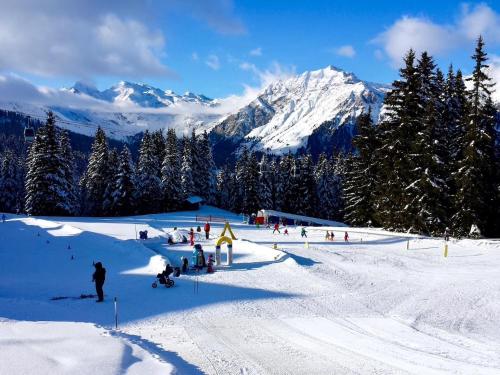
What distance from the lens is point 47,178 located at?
182 feet

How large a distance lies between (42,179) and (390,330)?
50.6 meters

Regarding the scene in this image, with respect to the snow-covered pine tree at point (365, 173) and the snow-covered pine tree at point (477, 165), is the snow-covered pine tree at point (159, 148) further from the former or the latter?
the snow-covered pine tree at point (477, 165)

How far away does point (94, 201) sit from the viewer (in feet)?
227

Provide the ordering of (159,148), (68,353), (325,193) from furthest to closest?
(325,193) → (159,148) → (68,353)

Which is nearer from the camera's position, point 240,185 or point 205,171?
point 205,171

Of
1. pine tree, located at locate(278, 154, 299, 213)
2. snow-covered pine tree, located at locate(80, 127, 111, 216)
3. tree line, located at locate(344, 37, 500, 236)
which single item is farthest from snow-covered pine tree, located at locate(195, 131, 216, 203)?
tree line, located at locate(344, 37, 500, 236)

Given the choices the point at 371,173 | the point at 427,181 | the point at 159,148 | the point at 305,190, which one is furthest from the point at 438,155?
the point at 159,148

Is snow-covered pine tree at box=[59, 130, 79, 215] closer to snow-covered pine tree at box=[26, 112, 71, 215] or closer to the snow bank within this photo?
snow-covered pine tree at box=[26, 112, 71, 215]

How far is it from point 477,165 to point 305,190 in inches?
1425

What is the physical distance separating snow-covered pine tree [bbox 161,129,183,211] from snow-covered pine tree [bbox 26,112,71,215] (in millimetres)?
15037

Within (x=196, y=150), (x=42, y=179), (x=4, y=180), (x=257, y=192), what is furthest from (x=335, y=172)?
(x=4, y=180)

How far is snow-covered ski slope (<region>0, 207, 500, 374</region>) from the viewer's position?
10.5 m

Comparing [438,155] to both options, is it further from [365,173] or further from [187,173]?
[187,173]

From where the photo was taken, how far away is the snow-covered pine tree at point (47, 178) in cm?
5528
